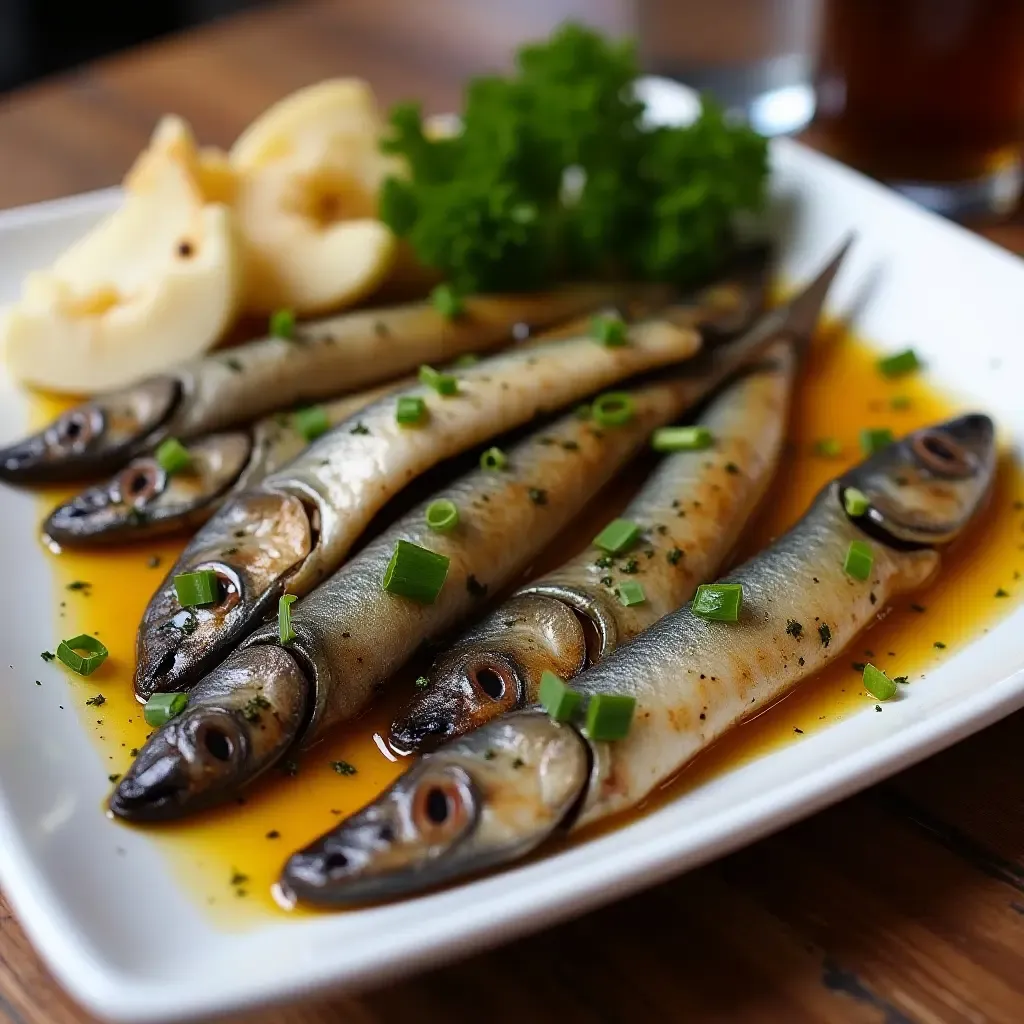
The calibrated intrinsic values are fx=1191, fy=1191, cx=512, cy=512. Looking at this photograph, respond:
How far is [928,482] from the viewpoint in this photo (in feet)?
7.52

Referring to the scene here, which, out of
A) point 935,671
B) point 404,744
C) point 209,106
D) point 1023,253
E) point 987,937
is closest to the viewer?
point 987,937

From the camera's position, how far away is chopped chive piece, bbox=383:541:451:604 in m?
2.01

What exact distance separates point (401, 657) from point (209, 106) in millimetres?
3083

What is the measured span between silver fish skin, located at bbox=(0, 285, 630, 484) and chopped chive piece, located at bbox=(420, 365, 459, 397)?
1.39 feet

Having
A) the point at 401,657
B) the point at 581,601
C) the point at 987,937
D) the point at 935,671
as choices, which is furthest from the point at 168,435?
the point at 987,937

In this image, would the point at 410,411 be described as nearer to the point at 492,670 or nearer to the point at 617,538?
the point at 617,538

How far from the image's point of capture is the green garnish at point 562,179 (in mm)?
2924

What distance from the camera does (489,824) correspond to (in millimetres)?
1583

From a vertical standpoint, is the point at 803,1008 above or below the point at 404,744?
below

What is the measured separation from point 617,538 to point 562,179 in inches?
52.4

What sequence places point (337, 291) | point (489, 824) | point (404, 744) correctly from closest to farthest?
1. point (489, 824)
2. point (404, 744)
3. point (337, 291)

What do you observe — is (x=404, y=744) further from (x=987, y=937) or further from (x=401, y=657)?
(x=987, y=937)

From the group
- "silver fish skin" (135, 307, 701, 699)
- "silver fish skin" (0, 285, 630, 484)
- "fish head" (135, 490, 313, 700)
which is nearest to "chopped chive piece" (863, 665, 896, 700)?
"silver fish skin" (135, 307, 701, 699)

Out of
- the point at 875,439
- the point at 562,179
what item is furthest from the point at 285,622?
the point at 562,179
